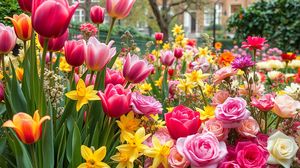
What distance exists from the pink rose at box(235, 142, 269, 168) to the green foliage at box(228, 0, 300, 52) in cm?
1205

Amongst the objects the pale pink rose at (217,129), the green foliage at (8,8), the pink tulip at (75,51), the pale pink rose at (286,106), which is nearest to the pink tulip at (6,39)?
the pink tulip at (75,51)

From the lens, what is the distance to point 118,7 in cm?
175

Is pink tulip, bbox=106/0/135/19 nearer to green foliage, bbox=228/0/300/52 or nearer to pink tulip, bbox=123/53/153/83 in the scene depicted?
pink tulip, bbox=123/53/153/83

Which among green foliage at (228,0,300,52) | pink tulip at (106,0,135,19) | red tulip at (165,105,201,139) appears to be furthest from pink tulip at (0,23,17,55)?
green foliage at (228,0,300,52)

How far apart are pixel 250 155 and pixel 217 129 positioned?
0.13 meters

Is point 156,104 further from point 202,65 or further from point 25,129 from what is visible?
point 202,65

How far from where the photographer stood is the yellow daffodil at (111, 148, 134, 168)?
1.58 m

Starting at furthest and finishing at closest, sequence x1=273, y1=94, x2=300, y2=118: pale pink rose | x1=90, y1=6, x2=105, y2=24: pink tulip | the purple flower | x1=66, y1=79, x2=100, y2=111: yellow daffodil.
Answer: x1=90, y1=6, x2=105, y2=24: pink tulip < the purple flower < x1=273, y1=94, x2=300, y2=118: pale pink rose < x1=66, y1=79, x2=100, y2=111: yellow daffodil

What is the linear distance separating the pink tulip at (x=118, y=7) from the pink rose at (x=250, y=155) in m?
0.58

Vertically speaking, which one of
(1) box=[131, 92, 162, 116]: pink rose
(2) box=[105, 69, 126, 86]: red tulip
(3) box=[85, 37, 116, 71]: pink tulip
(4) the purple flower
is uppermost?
(3) box=[85, 37, 116, 71]: pink tulip

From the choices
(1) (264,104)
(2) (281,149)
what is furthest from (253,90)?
(2) (281,149)

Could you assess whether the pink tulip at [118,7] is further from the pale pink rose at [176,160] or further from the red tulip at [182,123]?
Answer: the pale pink rose at [176,160]

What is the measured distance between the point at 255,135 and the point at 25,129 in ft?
2.70

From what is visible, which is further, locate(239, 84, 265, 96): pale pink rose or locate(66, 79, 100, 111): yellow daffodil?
locate(239, 84, 265, 96): pale pink rose
